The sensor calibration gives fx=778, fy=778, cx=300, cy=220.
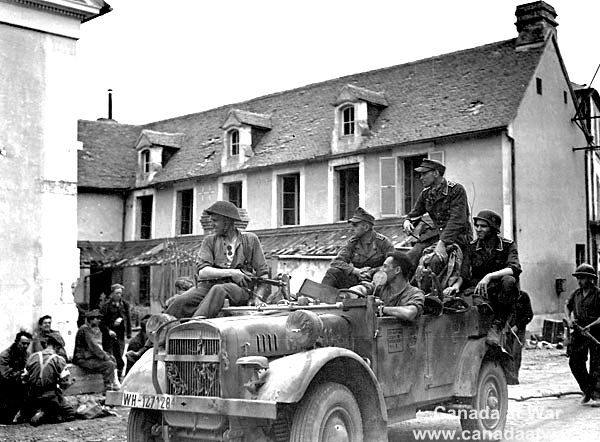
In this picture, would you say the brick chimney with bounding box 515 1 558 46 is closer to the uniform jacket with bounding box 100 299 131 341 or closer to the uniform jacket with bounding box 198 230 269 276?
the uniform jacket with bounding box 100 299 131 341

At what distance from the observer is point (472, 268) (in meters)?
8.91

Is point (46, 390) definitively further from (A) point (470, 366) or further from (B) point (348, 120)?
(B) point (348, 120)

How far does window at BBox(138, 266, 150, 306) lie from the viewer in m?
29.9

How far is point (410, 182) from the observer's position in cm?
2230

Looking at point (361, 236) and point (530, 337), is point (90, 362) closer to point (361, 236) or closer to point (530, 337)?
point (361, 236)

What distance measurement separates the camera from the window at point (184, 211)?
96.0 feet

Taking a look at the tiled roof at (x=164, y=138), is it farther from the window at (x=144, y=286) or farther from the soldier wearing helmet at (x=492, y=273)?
the soldier wearing helmet at (x=492, y=273)

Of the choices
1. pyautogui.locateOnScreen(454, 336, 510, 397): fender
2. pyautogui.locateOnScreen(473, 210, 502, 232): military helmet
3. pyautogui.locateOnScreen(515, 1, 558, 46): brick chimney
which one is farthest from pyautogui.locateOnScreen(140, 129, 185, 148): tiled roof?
pyautogui.locateOnScreen(454, 336, 510, 397): fender

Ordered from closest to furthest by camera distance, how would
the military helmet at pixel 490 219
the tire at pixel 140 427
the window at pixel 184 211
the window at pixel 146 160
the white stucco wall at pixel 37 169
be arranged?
the tire at pixel 140 427 → the military helmet at pixel 490 219 → the white stucco wall at pixel 37 169 → the window at pixel 184 211 → the window at pixel 146 160

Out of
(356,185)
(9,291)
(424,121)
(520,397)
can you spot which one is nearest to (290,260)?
(356,185)

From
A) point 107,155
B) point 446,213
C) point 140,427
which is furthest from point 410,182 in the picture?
point 140,427

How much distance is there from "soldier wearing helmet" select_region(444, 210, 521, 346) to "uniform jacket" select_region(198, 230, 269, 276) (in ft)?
6.74

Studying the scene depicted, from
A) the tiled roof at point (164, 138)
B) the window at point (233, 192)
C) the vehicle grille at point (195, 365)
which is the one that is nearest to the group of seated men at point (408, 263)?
the vehicle grille at point (195, 365)

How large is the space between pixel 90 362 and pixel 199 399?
23.0 feet
